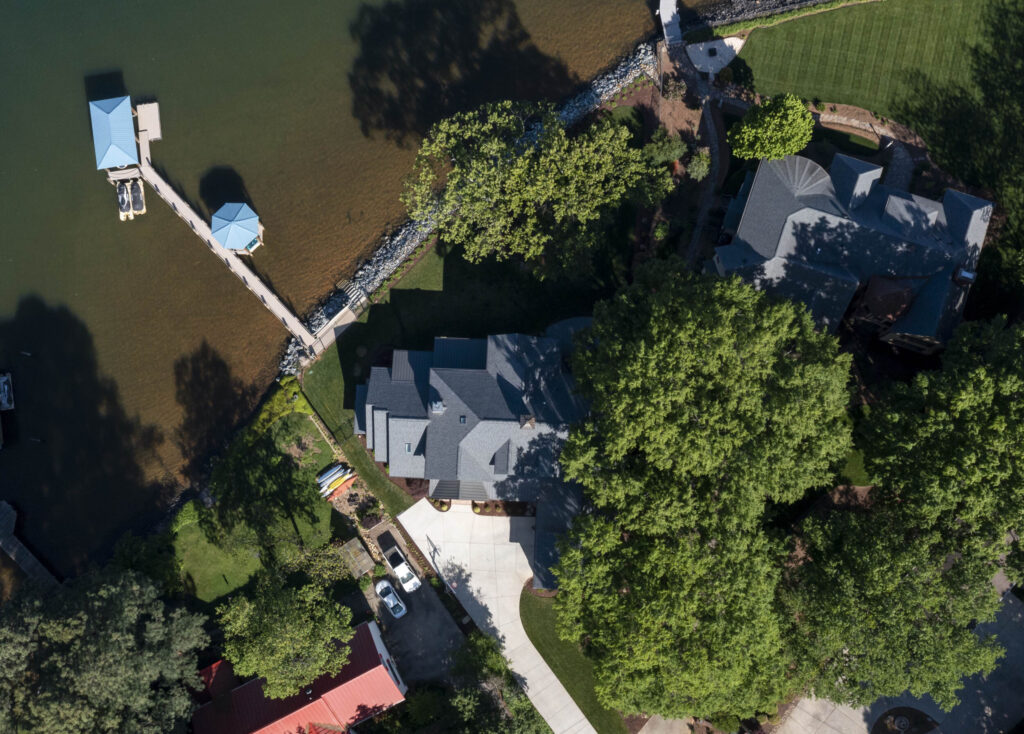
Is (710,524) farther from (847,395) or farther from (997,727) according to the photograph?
(997,727)

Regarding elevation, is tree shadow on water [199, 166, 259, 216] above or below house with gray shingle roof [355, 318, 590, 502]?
above

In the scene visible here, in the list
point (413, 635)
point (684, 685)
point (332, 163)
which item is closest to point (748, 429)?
point (684, 685)

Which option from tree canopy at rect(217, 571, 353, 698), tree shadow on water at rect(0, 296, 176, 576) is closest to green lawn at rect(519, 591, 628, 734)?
tree canopy at rect(217, 571, 353, 698)

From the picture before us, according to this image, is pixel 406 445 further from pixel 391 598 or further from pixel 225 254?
pixel 225 254

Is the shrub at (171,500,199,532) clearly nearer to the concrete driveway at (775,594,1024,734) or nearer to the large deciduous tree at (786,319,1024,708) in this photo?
→ the large deciduous tree at (786,319,1024,708)

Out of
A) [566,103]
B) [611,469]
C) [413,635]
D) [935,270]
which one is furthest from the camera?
[566,103]

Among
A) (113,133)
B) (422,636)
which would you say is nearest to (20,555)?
(422,636)
